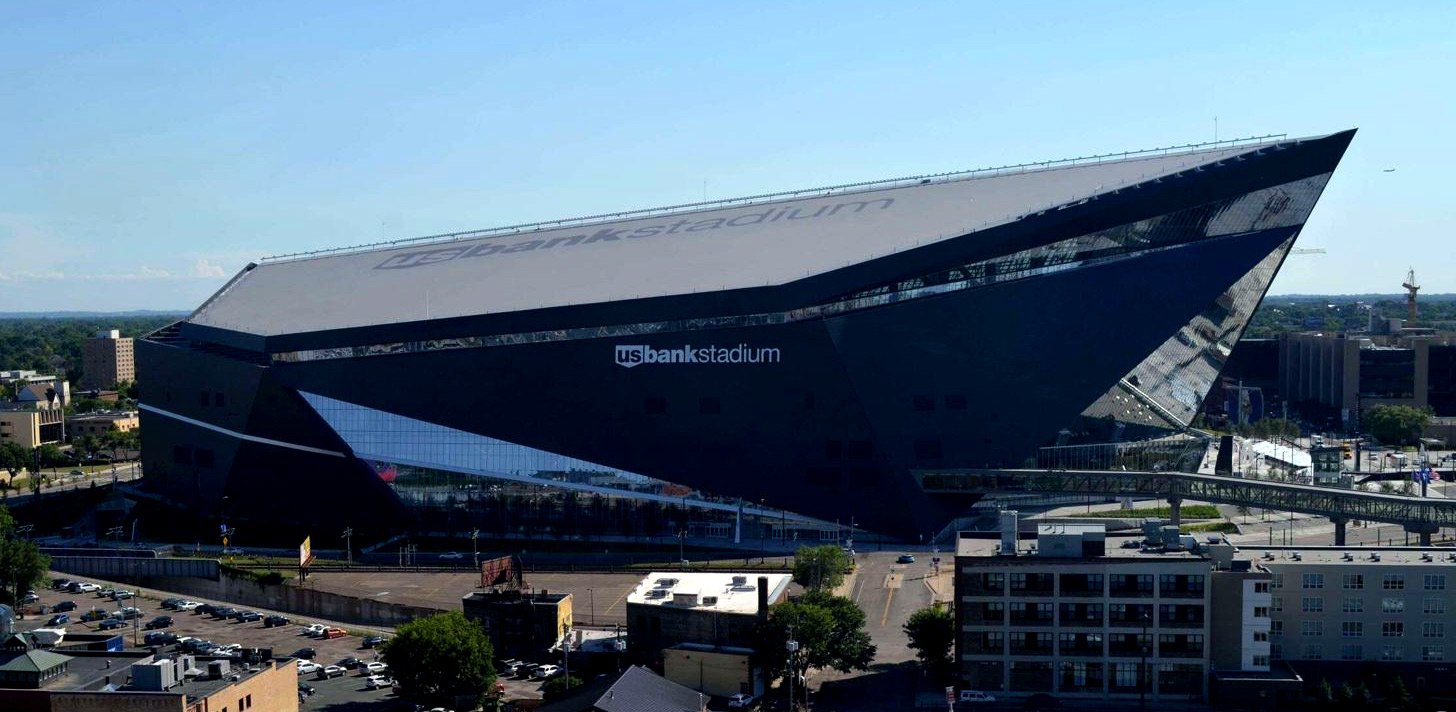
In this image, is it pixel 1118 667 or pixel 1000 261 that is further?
pixel 1000 261

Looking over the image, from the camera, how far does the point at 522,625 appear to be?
5194 cm

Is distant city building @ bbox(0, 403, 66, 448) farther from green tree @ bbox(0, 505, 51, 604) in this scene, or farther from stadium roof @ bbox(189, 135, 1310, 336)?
green tree @ bbox(0, 505, 51, 604)

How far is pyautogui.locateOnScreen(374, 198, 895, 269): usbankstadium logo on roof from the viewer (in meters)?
82.8

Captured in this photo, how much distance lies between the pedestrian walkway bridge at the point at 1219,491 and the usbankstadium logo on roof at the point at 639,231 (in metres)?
17.7

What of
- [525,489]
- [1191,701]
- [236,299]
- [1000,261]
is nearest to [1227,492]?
[1000,261]

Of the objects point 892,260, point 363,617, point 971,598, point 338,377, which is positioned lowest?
point 363,617

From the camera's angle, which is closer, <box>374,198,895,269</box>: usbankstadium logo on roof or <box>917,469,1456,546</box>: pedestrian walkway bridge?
<box>917,469,1456,546</box>: pedestrian walkway bridge

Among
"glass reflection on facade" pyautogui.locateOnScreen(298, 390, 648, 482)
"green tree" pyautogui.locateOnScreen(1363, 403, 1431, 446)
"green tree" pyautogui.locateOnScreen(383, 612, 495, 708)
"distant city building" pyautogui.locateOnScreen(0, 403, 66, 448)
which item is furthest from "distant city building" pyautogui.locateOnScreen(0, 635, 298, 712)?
"distant city building" pyautogui.locateOnScreen(0, 403, 66, 448)

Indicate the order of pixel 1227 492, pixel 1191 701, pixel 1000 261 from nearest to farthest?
pixel 1191 701, pixel 1227 492, pixel 1000 261

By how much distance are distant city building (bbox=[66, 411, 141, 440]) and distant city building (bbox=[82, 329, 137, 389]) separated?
59.8 metres

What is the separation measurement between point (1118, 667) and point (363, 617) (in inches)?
1188

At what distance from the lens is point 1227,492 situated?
64562 mm

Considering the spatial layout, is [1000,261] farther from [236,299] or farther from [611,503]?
[236,299]

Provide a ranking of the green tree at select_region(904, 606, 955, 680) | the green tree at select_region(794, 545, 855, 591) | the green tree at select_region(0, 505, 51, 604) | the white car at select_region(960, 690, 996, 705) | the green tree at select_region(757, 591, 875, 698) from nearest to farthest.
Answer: the white car at select_region(960, 690, 996, 705) → the green tree at select_region(757, 591, 875, 698) → the green tree at select_region(904, 606, 955, 680) → the green tree at select_region(794, 545, 855, 591) → the green tree at select_region(0, 505, 51, 604)
